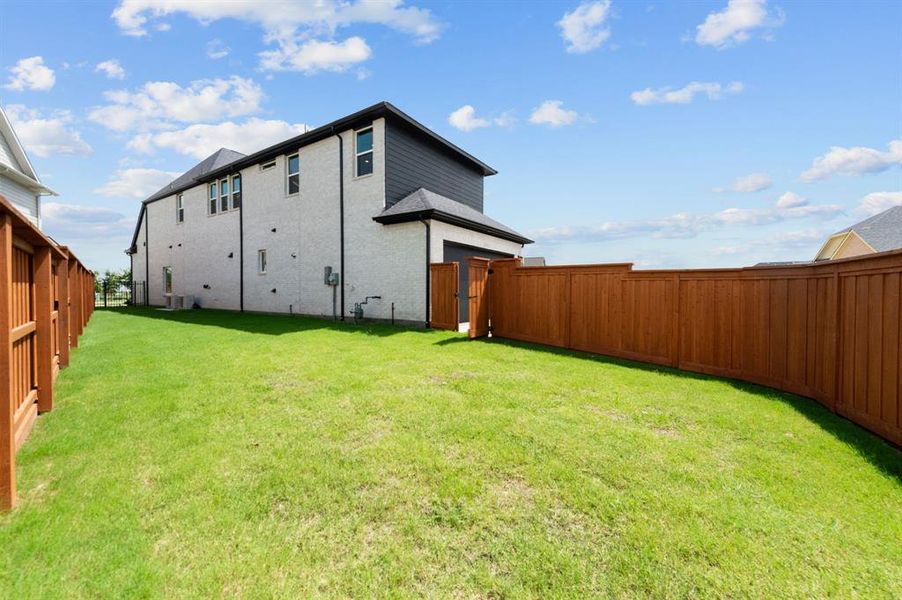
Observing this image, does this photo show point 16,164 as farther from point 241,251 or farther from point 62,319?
point 62,319

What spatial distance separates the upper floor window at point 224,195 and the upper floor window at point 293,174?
5298 millimetres

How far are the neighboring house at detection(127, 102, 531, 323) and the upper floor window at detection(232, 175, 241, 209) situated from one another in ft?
0.16

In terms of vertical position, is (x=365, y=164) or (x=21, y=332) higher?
(x=365, y=164)

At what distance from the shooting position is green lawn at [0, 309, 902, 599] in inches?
74.7

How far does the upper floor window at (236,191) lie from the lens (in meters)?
17.5

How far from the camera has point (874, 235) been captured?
12.7 metres

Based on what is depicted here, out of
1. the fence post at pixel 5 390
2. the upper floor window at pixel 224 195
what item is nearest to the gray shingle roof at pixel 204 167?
the upper floor window at pixel 224 195

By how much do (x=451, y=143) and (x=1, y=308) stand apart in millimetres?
14391

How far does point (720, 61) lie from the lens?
23.3ft

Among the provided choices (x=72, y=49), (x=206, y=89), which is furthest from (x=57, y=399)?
(x=206, y=89)

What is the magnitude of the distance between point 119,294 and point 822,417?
40.7 m

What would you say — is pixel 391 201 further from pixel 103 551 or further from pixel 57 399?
pixel 103 551

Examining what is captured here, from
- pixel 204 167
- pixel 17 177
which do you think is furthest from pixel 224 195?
pixel 17 177

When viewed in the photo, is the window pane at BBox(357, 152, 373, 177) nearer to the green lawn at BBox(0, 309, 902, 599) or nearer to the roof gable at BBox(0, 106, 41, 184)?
the green lawn at BBox(0, 309, 902, 599)
